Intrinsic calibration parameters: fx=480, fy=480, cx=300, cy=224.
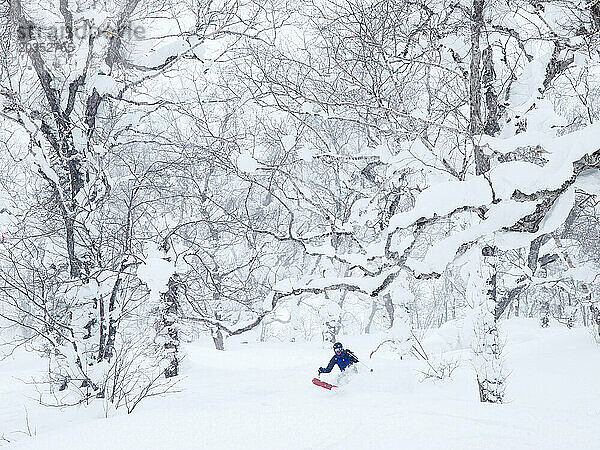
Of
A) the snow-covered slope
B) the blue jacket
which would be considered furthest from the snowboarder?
the snow-covered slope

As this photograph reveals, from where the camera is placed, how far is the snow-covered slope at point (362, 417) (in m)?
3.68

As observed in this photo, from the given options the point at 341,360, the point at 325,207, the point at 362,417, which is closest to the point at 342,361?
the point at 341,360

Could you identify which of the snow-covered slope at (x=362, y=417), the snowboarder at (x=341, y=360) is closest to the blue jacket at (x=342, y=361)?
the snowboarder at (x=341, y=360)

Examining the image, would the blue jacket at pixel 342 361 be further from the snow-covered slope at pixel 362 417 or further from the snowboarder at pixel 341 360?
the snow-covered slope at pixel 362 417

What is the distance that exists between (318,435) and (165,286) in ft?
9.86

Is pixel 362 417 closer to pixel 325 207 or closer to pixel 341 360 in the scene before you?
pixel 341 360

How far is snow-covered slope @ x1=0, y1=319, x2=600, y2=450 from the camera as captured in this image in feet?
12.1

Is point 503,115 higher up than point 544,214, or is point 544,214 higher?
point 503,115

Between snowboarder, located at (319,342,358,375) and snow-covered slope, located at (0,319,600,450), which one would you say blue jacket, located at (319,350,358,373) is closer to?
snowboarder, located at (319,342,358,375)

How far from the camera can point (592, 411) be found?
5734 mm

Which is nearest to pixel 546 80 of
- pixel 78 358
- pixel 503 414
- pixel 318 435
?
pixel 503 414

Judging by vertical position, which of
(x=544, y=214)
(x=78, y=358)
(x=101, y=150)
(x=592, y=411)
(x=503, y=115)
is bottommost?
(x=592, y=411)

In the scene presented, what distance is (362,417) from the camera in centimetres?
443

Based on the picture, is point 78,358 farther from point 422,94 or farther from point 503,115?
point 422,94
